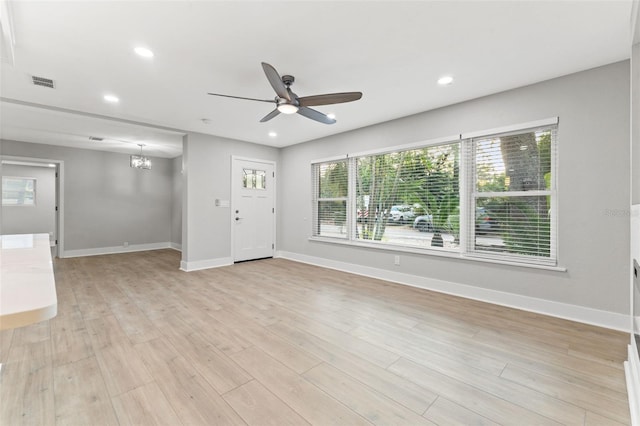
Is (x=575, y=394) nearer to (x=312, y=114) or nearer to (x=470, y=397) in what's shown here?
(x=470, y=397)

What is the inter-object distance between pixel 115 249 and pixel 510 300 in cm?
828

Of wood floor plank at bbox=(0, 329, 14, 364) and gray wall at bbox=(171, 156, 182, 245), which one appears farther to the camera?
gray wall at bbox=(171, 156, 182, 245)

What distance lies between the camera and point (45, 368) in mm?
1971

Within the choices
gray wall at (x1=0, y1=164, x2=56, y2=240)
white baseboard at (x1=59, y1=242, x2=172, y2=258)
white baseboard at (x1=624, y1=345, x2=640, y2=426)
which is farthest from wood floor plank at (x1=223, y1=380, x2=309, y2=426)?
gray wall at (x1=0, y1=164, x2=56, y2=240)

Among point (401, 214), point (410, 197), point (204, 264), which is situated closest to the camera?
point (410, 197)

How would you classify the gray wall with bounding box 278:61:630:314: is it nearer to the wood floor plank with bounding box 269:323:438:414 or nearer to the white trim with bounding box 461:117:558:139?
the white trim with bounding box 461:117:558:139

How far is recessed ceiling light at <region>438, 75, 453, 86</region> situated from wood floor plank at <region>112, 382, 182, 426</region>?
3651 millimetres

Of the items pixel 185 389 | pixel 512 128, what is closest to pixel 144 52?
pixel 185 389

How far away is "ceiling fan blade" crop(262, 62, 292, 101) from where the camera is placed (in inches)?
86.5

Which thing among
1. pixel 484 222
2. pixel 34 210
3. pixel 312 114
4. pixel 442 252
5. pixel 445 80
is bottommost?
pixel 442 252

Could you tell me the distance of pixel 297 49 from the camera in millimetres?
2434

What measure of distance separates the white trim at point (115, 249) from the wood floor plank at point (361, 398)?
23.1 ft

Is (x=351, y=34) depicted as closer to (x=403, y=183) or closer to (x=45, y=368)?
(x=403, y=183)

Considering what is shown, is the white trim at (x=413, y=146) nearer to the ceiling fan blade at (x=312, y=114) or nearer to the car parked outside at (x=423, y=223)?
the car parked outside at (x=423, y=223)
